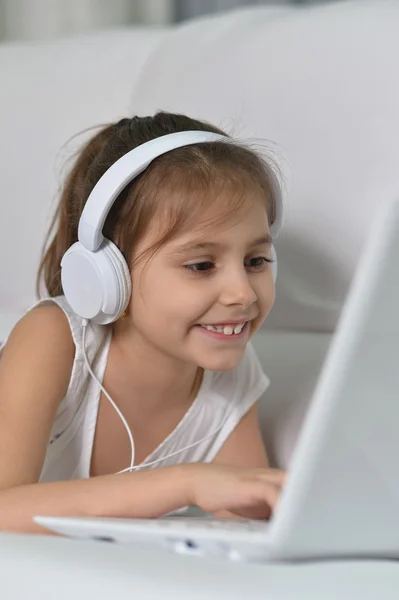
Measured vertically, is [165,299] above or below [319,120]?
below

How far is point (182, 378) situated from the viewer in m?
1.15

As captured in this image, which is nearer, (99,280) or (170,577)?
(170,577)

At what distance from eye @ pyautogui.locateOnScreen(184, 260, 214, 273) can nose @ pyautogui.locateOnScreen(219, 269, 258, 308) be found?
0.09 ft

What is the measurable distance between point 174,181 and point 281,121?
0.95 feet

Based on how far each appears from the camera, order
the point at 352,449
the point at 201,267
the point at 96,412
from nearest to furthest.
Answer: the point at 352,449
the point at 201,267
the point at 96,412

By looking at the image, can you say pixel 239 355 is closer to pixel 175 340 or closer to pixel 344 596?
pixel 175 340

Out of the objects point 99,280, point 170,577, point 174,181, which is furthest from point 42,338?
point 170,577

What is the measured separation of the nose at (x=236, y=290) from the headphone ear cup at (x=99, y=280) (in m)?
0.11

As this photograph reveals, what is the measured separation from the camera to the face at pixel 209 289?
3.12 ft

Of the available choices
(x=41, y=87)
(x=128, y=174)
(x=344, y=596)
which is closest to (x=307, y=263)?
(x=128, y=174)

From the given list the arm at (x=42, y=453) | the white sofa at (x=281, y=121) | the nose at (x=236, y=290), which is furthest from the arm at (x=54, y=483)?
the white sofa at (x=281, y=121)

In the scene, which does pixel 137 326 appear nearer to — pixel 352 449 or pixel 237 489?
pixel 237 489

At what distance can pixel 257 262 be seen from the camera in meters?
1.02

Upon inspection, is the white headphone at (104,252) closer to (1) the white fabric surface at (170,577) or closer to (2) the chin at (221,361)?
(2) the chin at (221,361)
